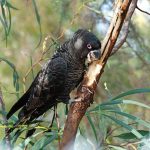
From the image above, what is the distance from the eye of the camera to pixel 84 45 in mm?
1156

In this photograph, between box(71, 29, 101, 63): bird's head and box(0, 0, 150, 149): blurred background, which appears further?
box(0, 0, 150, 149): blurred background

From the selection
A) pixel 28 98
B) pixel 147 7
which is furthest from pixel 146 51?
pixel 28 98

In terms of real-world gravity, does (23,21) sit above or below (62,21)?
below

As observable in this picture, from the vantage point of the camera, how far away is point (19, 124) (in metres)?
1.11

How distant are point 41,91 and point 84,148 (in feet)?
0.66

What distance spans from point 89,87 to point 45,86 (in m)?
0.26

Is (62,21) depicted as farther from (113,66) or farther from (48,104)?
(48,104)

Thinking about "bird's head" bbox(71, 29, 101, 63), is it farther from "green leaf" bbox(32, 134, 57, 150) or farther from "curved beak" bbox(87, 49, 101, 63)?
"green leaf" bbox(32, 134, 57, 150)

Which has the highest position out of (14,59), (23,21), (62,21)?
(62,21)

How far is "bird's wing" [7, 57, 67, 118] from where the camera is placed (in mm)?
1163

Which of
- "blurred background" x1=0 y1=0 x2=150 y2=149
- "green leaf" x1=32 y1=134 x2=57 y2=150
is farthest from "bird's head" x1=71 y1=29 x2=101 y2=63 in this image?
"blurred background" x1=0 y1=0 x2=150 y2=149

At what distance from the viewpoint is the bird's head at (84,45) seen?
1.09 metres

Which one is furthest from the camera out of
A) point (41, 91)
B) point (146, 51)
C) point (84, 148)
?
point (146, 51)

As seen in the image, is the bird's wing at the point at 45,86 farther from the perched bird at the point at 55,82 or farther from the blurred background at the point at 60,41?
the blurred background at the point at 60,41
